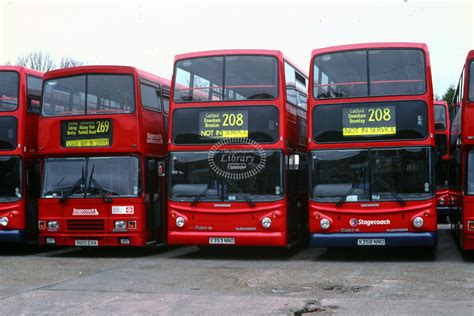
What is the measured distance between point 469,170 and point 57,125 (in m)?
8.73

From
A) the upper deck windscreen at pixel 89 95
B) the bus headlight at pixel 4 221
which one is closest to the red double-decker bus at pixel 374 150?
the upper deck windscreen at pixel 89 95

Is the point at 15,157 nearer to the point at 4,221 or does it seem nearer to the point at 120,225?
the point at 4,221

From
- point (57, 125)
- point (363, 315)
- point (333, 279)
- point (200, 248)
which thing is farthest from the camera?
point (200, 248)

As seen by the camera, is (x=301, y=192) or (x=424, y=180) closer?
(x=424, y=180)

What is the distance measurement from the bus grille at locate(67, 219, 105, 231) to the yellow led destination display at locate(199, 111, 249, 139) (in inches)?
117

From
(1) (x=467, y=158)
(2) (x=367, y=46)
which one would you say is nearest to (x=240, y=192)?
(2) (x=367, y=46)

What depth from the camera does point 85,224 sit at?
16062mm

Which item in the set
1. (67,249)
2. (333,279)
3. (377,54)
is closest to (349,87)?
(377,54)

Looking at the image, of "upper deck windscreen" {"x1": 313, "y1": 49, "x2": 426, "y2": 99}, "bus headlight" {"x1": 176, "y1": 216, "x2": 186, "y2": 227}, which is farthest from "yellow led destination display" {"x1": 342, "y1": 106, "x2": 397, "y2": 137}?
"bus headlight" {"x1": 176, "y1": 216, "x2": 186, "y2": 227}

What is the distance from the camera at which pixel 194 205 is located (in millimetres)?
15438

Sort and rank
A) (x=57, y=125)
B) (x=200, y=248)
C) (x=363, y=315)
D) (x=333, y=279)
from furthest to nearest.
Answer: (x=200, y=248) → (x=57, y=125) → (x=333, y=279) → (x=363, y=315)

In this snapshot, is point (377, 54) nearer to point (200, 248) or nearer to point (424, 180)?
point (424, 180)

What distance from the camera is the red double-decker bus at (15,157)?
1645 centimetres

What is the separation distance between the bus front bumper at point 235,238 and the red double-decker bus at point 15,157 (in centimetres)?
354
